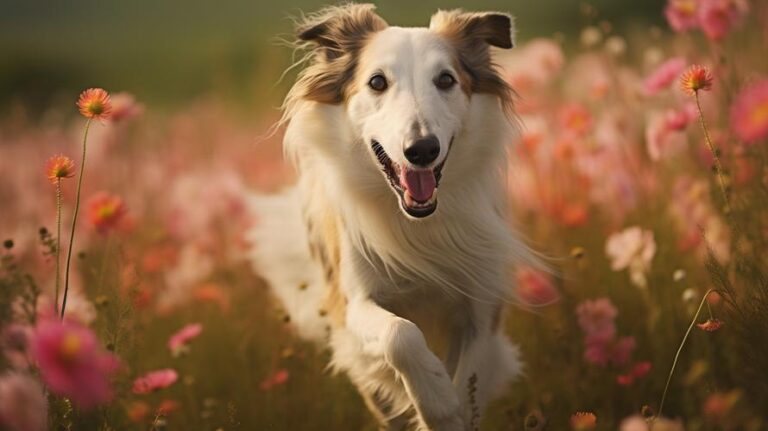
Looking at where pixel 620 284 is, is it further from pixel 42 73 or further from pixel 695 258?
pixel 42 73

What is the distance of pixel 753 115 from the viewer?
251 centimetres

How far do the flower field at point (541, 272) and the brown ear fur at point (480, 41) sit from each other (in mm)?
284

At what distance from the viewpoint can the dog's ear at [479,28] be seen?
4008 mm

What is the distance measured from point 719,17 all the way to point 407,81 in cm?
145

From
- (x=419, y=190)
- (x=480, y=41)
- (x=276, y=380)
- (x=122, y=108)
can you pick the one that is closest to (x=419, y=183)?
(x=419, y=190)

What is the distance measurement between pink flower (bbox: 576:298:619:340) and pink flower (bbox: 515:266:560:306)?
41cm

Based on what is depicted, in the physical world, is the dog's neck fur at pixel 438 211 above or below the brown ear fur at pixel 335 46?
below

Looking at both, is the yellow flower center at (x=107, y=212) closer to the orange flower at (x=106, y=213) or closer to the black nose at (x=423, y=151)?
the orange flower at (x=106, y=213)

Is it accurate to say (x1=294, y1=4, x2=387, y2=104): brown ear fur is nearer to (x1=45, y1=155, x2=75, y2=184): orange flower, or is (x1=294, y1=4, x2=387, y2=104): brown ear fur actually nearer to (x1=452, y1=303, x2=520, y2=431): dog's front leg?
(x1=452, y1=303, x2=520, y2=431): dog's front leg

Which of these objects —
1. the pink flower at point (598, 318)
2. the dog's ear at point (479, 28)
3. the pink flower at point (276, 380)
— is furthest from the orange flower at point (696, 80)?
the pink flower at point (276, 380)

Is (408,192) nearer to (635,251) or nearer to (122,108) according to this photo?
(635,251)

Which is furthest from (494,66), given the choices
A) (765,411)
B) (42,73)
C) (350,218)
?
(42,73)

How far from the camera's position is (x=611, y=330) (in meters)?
3.70

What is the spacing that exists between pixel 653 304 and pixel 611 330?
0.55 metres
